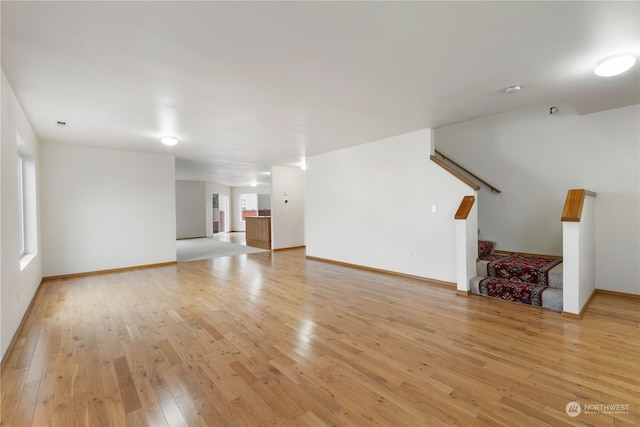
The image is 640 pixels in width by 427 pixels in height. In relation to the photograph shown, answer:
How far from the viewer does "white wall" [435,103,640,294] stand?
3713 millimetres

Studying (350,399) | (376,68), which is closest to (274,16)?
(376,68)

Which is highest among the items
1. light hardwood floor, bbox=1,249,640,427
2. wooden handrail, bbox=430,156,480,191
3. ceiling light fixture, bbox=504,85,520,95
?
ceiling light fixture, bbox=504,85,520,95

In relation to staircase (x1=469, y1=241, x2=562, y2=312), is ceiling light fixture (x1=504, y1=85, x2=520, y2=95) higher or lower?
higher

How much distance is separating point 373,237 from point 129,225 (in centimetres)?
507

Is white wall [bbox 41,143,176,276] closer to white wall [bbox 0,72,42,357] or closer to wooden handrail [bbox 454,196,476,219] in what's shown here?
white wall [bbox 0,72,42,357]

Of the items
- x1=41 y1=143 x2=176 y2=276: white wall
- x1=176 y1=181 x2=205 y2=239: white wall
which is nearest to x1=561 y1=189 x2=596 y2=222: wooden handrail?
x1=41 y1=143 x2=176 y2=276: white wall

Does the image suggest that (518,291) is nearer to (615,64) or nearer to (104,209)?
(615,64)

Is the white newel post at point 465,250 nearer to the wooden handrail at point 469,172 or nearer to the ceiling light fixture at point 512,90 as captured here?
the ceiling light fixture at point 512,90

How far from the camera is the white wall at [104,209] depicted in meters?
5.11

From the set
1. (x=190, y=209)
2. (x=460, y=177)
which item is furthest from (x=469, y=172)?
(x=190, y=209)

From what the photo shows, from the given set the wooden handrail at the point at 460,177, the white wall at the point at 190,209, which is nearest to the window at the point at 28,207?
the wooden handrail at the point at 460,177

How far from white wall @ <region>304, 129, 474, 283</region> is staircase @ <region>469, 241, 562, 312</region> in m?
0.45

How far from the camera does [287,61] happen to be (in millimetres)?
2363

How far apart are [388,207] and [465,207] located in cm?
141
